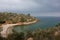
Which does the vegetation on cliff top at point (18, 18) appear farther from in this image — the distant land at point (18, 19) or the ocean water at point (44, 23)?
the ocean water at point (44, 23)

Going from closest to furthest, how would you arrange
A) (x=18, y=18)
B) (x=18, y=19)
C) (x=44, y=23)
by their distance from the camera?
(x=44, y=23) → (x=18, y=19) → (x=18, y=18)

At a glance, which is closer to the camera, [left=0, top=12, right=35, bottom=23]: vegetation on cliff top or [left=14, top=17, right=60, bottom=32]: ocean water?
[left=14, top=17, right=60, bottom=32]: ocean water

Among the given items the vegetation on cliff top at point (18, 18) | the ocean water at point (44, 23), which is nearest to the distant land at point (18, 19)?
the vegetation on cliff top at point (18, 18)

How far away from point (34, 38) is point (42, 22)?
0.71 metres

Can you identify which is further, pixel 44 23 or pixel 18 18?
pixel 18 18

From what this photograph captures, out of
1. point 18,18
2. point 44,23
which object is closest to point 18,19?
point 18,18

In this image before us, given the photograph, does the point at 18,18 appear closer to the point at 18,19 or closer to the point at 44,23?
the point at 18,19

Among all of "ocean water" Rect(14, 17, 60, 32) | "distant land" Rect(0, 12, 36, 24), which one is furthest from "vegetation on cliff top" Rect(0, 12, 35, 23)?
"ocean water" Rect(14, 17, 60, 32)

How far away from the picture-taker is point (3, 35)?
577cm

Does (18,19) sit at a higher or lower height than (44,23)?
lower

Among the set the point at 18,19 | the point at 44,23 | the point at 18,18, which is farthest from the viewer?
the point at 18,18

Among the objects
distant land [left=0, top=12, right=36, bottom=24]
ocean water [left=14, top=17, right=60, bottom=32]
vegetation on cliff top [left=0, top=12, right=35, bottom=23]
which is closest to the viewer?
ocean water [left=14, top=17, right=60, bottom=32]

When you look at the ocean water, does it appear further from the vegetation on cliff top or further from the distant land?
the vegetation on cliff top

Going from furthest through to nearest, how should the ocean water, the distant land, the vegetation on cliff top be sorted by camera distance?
the vegetation on cliff top < the distant land < the ocean water
